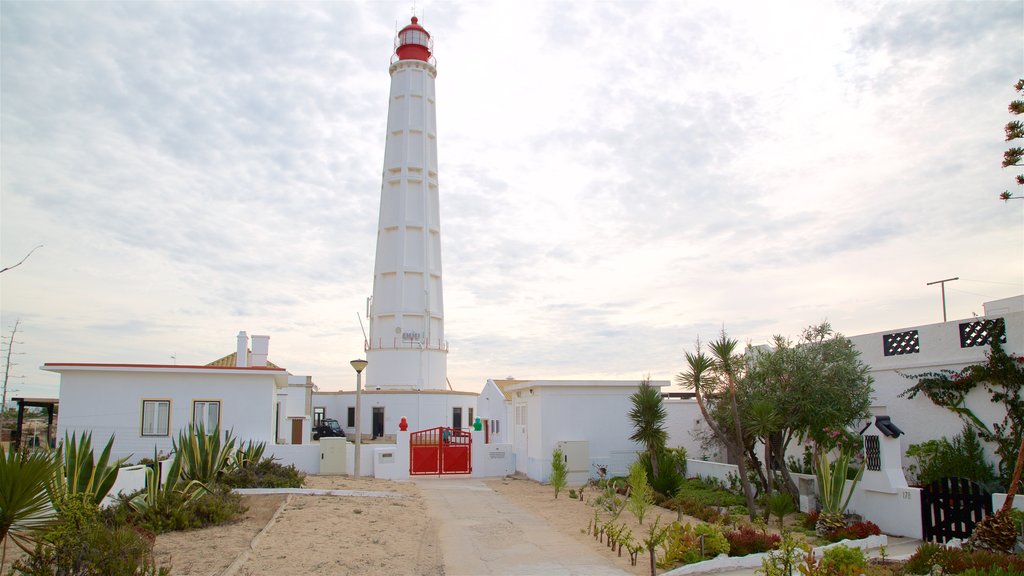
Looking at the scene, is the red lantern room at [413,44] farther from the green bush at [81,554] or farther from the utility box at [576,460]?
the green bush at [81,554]

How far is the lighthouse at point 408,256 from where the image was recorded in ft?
128

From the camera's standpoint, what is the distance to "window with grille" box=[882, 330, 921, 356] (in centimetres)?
1658

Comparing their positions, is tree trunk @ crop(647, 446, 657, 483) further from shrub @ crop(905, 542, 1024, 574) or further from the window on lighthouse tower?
the window on lighthouse tower

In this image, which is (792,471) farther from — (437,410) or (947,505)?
(437,410)

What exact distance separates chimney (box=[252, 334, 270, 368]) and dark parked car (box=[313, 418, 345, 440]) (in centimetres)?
965

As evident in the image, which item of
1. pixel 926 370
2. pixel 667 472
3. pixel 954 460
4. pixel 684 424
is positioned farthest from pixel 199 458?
pixel 684 424

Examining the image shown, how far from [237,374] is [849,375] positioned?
16.6 metres

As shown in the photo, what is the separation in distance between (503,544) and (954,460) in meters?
8.85

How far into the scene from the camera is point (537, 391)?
2378 cm

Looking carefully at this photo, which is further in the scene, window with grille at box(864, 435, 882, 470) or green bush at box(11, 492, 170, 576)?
window with grille at box(864, 435, 882, 470)

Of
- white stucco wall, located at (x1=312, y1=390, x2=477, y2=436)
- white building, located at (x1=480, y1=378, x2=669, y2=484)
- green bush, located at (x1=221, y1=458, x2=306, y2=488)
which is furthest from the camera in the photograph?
white stucco wall, located at (x1=312, y1=390, x2=477, y2=436)

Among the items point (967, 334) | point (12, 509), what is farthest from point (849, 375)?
point (12, 509)

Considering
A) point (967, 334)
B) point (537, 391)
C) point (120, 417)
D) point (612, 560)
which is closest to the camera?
point (612, 560)

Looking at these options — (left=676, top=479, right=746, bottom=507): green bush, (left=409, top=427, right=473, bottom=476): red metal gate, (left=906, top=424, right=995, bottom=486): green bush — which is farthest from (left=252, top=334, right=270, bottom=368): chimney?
(left=906, top=424, right=995, bottom=486): green bush
